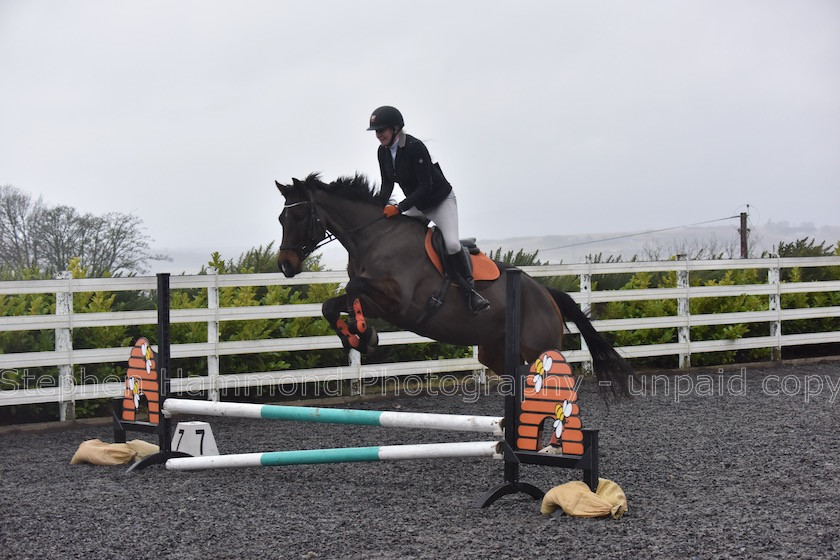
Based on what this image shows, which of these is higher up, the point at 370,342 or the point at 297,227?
the point at 297,227

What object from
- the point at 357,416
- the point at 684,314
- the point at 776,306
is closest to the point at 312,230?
the point at 357,416

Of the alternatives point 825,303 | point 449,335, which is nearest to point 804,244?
point 825,303

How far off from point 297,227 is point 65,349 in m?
2.78

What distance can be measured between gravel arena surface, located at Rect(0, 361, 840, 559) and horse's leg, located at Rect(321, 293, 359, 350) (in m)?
0.75

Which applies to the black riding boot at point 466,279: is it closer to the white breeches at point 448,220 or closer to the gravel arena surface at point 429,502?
the white breeches at point 448,220

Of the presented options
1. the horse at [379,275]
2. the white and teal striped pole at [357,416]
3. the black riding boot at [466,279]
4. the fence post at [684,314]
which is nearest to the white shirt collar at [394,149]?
the horse at [379,275]

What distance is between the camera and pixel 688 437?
5.21m

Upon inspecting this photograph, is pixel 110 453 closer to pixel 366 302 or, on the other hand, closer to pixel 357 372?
pixel 366 302

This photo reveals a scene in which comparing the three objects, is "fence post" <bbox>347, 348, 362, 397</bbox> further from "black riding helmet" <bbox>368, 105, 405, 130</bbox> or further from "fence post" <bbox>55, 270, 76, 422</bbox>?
"black riding helmet" <bbox>368, 105, 405, 130</bbox>

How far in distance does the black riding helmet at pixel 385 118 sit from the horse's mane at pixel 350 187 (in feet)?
1.76

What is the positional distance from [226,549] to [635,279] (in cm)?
758

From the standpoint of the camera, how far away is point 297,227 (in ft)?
15.4

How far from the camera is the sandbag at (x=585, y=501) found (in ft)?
10.8

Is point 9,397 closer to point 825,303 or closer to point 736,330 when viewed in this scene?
point 736,330
